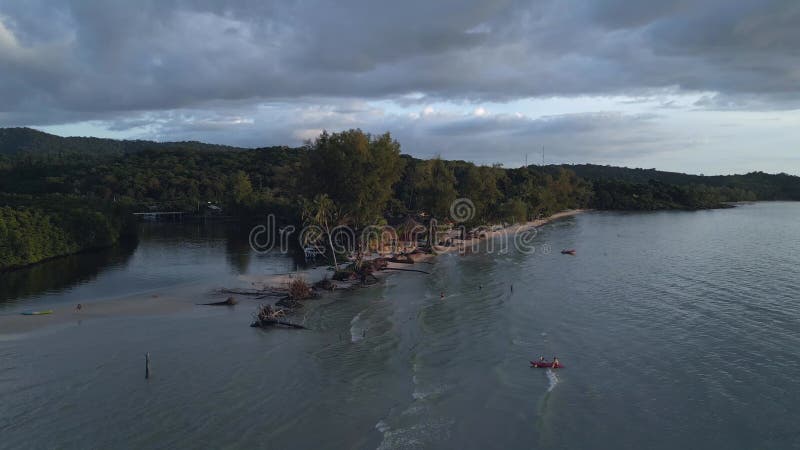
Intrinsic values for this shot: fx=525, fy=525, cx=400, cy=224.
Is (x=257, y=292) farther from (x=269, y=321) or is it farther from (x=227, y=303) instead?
(x=269, y=321)

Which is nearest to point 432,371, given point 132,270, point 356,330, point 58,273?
point 356,330

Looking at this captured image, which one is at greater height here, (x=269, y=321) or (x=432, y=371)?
(x=269, y=321)

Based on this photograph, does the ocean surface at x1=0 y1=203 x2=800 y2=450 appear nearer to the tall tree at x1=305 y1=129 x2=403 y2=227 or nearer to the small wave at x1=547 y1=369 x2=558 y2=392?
the small wave at x1=547 y1=369 x2=558 y2=392

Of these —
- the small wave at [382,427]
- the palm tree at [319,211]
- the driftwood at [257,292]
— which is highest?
the palm tree at [319,211]

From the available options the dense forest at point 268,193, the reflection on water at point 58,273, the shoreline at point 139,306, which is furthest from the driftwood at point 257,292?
the reflection on water at point 58,273

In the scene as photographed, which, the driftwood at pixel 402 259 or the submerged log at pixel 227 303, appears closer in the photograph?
the submerged log at pixel 227 303

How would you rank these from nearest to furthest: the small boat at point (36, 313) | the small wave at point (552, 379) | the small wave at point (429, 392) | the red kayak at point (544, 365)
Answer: the small wave at point (429, 392)
the small wave at point (552, 379)
the red kayak at point (544, 365)
the small boat at point (36, 313)

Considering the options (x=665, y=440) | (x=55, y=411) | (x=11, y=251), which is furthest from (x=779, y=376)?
(x=11, y=251)

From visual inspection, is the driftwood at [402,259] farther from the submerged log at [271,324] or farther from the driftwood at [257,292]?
the submerged log at [271,324]
